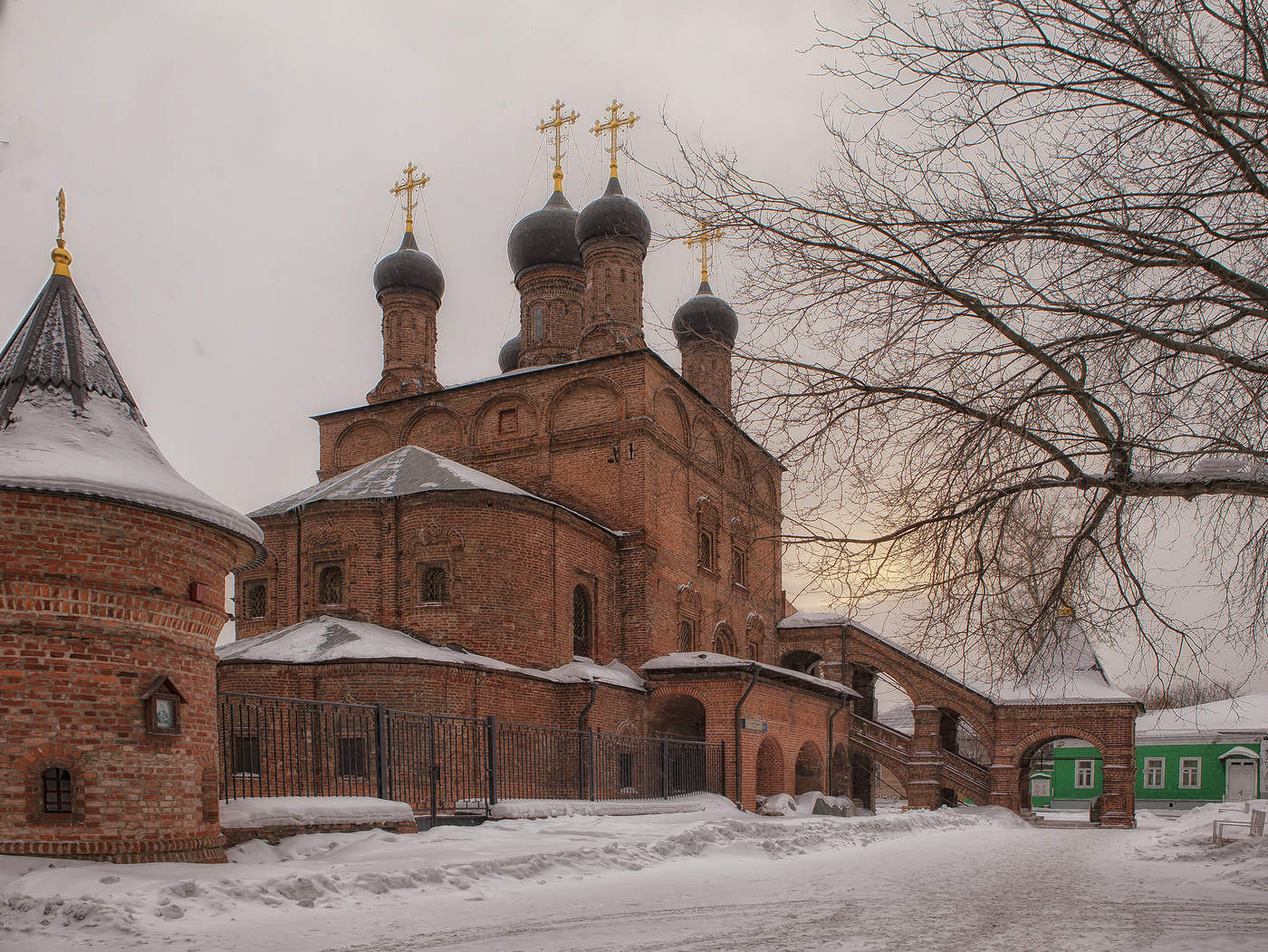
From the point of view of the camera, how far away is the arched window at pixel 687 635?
23.4 metres

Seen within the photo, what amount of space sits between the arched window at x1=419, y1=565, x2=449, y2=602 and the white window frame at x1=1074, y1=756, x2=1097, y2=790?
100ft

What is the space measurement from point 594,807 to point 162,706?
21.2ft

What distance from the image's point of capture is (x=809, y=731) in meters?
23.5

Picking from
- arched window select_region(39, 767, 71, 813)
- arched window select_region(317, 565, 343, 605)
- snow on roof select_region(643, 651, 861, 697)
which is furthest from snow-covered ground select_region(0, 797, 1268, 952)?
arched window select_region(317, 565, 343, 605)

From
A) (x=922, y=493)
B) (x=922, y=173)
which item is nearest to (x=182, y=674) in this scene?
(x=922, y=493)

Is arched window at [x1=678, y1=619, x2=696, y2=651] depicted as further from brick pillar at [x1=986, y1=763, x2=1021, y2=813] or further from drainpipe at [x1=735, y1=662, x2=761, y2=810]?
brick pillar at [x1=986, y1=763, x2=1021, y2=813]

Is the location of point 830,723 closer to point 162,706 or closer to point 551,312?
point 551,312

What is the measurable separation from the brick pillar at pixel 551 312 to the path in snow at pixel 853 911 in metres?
16.3

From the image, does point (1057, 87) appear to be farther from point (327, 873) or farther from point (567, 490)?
point (567, 490)

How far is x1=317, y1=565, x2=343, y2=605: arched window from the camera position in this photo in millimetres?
19766

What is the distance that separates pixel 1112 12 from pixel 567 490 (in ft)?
54.3

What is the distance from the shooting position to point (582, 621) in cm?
2117

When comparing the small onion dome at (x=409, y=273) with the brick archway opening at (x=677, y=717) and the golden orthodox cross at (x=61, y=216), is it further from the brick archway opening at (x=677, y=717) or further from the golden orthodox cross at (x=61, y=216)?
the golden orthodox cross at (x=61, y=216)

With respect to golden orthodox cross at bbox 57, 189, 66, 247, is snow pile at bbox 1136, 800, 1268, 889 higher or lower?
lower
